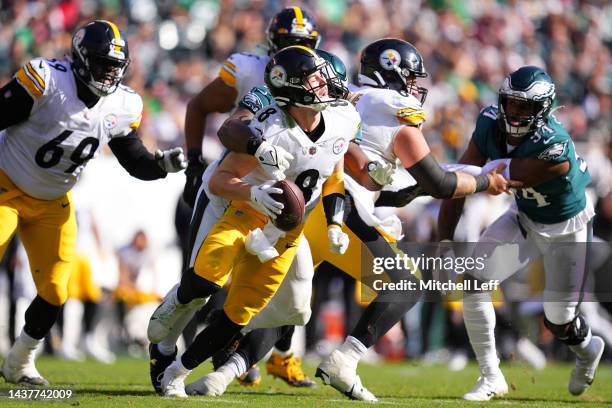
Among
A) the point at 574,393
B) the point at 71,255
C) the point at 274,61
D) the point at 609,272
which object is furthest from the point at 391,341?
the point at 274,61

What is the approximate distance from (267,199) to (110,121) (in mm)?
1429

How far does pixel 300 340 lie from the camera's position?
10492 millimetres

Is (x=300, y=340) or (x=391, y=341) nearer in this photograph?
(x=300, y=340)

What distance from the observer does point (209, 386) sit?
5.67 m

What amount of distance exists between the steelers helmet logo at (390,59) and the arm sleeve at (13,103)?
1994 mm

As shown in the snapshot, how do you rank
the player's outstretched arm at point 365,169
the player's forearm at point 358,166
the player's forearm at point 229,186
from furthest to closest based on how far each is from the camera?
the player's forearm at point 358,166, the player's outstretched arm at point 365,169, the player's forearm at point 229,186

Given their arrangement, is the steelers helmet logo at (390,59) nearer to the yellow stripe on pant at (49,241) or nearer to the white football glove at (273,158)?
the white football glove at (273,158)

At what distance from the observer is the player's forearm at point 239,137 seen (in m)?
5.06

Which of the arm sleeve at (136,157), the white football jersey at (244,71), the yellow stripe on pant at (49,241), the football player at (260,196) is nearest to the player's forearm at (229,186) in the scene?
the football player at (260,196)

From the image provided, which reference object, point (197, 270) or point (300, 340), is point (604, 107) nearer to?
point (300, 340)

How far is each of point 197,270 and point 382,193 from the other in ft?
5.40

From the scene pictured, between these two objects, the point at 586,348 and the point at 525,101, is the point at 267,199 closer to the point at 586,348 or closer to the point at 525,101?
the point at 525,101

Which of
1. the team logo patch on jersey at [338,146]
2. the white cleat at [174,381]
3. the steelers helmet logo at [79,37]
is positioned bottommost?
the white cleat at [174,381]

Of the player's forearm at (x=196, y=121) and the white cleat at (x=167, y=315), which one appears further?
the player's forearm at (x=196, y=121)
